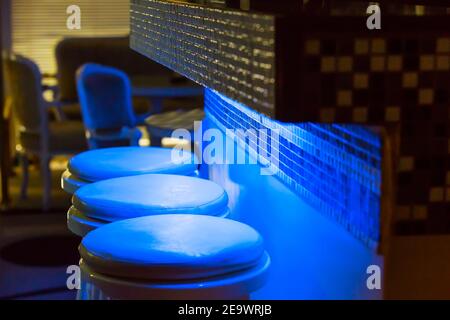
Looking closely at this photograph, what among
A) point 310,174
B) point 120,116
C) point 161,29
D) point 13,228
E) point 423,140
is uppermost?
point 161,29

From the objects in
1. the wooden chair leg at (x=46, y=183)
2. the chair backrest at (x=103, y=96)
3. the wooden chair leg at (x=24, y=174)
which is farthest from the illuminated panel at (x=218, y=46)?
Result: the wooden chair leg at (x=24, y=174)

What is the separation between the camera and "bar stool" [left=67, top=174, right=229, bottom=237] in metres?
2.01

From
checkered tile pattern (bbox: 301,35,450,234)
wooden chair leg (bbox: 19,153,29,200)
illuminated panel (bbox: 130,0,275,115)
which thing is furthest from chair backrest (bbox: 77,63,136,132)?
checkered tile pattern (bbox: 301,35,450,234)

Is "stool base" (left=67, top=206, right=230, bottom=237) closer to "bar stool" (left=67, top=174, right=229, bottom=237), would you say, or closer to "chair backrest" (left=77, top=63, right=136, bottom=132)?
"bar stool" (left=67, top=174, right=229, bottom=237)

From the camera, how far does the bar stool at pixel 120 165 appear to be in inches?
96.6

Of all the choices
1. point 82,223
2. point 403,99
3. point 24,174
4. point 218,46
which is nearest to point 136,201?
point 82,223

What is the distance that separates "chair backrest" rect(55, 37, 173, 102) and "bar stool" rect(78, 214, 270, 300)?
5789mm

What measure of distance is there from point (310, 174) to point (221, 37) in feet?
1.13

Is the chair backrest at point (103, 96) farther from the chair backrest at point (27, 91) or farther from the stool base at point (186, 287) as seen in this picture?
the stool base at point (186, 287)

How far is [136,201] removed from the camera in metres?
2.04

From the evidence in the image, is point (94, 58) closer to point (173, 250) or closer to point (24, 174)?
point (24, 174)

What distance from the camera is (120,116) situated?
5.79m
